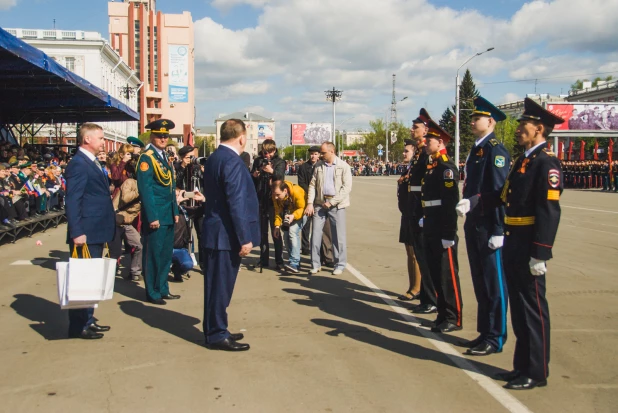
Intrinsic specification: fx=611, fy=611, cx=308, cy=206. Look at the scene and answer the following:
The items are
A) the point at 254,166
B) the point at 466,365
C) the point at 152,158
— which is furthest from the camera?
the point at 254,166

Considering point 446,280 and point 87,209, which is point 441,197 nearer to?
point 446,280

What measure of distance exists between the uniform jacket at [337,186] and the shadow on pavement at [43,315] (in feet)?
13.3

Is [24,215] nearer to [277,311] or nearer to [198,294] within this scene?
[198,294]

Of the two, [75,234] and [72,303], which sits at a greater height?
[75,234]

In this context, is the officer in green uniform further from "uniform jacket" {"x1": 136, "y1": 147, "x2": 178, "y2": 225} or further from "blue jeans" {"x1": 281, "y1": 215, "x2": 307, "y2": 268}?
"blue jeans" {"x1": 281, "y1": 215, "x2": 307, "y2": 268}

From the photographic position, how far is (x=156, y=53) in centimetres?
10700

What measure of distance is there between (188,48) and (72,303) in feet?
366

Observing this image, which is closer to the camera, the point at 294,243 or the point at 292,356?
the point at 292,356

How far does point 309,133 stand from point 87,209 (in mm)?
93919

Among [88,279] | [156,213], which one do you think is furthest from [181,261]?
[88,279]

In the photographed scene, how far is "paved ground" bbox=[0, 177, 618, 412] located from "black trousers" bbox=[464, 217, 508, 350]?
269 mm

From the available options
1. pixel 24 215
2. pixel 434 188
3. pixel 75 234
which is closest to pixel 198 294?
pixel 75 234

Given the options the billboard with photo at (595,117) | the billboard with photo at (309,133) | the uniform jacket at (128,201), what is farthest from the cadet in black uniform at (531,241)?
the billboard with photo at (309,133)

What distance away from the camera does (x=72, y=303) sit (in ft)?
18.2
